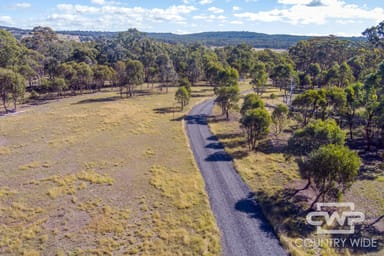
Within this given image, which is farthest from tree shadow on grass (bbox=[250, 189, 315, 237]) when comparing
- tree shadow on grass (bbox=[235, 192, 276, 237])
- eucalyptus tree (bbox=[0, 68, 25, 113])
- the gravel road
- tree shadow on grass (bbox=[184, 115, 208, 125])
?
eucalyptus tree (bbox=[0, 68, 25, 113])

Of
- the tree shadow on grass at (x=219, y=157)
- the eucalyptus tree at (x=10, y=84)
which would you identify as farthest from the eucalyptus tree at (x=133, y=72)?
the tree shadow on grass at (x=219, y=157)

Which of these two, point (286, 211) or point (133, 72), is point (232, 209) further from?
point (133, 72)

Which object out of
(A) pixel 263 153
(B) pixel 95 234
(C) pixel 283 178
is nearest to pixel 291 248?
(C) pixel 283 178

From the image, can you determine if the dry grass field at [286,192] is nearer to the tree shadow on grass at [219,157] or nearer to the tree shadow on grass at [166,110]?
the tree shadow on grass at [219,157]

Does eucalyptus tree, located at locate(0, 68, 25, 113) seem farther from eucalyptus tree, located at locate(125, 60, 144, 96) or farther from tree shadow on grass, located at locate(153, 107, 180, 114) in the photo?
tree shadow on grass, located at locate(153, 107, 180, 114)

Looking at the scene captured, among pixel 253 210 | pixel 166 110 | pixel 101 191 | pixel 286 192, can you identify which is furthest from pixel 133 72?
pixel 253 210

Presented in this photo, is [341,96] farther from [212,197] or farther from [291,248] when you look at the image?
[291,248]
